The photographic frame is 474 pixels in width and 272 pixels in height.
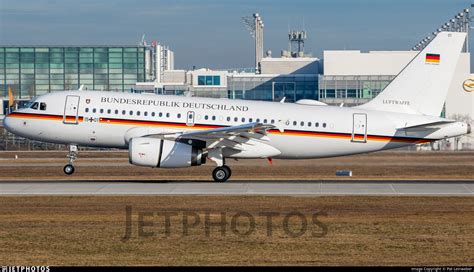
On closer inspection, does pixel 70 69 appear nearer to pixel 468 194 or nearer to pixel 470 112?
pixel 470 112

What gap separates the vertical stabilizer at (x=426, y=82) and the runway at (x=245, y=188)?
378 cm

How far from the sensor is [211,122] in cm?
4594

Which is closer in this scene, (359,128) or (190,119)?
(190,119)

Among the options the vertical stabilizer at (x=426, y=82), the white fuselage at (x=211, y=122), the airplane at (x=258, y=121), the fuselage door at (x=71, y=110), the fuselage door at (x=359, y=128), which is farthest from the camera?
the vertical stabilizer at (x=426, y=82)

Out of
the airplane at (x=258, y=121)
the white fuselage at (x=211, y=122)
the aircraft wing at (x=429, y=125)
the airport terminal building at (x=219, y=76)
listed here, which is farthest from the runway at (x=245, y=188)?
the airport terminal building at (x=219, y=76)

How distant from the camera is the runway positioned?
1590 inches

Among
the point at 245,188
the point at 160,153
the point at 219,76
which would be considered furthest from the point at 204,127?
the point at 219,76

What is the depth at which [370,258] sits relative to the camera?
2503 centimetres

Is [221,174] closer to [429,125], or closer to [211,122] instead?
[211,122]

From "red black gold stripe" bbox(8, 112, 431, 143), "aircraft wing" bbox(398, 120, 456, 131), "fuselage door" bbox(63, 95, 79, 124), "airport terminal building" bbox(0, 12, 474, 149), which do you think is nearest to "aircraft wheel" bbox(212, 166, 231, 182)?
"red black gold stripe" bbox(8, 112, 431, 143)

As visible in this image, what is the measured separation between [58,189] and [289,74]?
101m

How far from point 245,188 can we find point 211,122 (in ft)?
16.0
